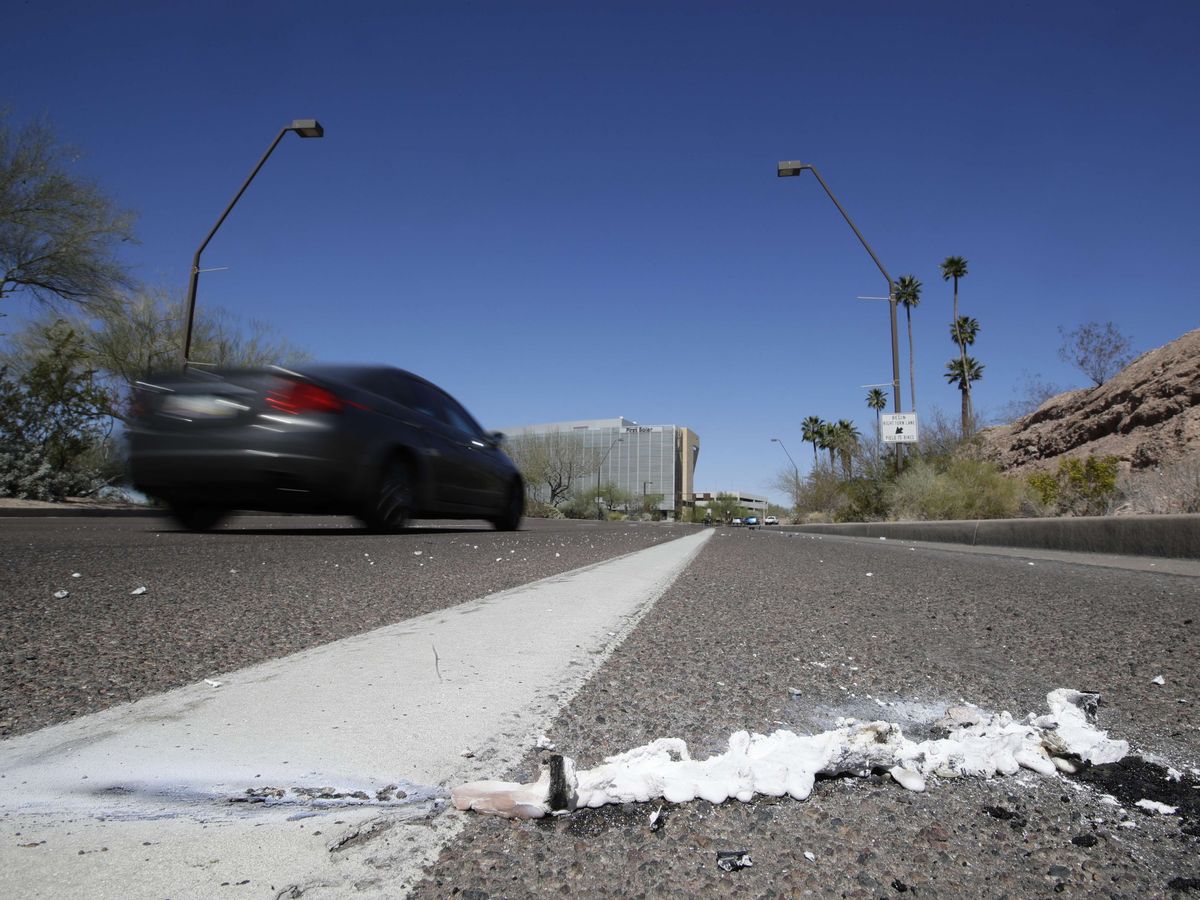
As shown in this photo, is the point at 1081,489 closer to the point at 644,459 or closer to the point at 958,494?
the point at 958,494

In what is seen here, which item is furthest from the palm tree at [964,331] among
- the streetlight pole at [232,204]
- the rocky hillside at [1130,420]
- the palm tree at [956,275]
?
the streetlight pole at [232,204]

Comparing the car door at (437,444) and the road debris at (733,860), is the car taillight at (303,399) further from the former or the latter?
the road debris at (733,860)

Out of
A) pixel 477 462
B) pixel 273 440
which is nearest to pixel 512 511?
pixel 477 462

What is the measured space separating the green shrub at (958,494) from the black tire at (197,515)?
12.9 meters

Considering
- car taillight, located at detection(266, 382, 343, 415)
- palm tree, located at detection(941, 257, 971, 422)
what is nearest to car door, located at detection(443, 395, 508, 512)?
car taillight, located at detection(266, 382, 343, 415)

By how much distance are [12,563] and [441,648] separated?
10.1 ft

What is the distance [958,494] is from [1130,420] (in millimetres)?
5398

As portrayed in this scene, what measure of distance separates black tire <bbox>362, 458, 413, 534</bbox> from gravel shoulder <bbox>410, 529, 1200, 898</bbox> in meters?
4.93

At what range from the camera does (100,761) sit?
104cm

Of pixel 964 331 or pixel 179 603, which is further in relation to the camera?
pixel 964 331

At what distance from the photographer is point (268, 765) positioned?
1040 mm

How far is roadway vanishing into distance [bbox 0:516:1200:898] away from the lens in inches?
32.3

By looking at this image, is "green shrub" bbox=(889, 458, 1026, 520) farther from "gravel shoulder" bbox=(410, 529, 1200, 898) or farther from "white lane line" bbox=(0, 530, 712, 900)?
"white lane line" bbox=(0, 530, 712, 900)

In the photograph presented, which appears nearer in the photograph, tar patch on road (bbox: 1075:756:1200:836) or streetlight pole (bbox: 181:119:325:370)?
tar patch on road (bbox: 1075:756:1200:836)
